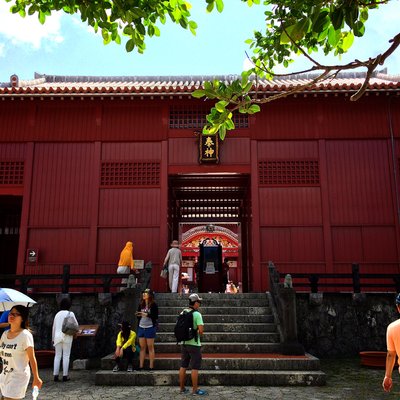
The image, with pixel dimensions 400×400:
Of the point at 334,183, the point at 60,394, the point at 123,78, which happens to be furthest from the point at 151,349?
the point at 123,78

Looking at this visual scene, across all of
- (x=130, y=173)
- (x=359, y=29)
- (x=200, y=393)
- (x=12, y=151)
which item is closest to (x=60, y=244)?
(x=130, y=173)

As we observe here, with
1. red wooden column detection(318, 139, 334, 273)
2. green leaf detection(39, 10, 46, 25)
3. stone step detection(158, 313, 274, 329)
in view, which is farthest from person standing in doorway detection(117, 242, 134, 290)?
green leaf detection(39, 10, 46, 25)

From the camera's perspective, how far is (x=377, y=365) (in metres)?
8.44

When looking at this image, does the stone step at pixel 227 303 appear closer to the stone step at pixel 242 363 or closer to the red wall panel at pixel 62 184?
the stone step at pixel 242 363

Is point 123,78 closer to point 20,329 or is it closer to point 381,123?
point 381,123

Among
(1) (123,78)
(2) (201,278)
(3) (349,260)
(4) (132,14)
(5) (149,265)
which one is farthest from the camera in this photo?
(1) (123,78)

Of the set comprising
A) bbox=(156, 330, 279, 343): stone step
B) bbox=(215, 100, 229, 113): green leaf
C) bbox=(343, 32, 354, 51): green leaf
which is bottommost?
bbox=(156, 330, 279, 343): stone step

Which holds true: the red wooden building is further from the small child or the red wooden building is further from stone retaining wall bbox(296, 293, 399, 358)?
the small child

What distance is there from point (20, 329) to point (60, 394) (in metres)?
3.14

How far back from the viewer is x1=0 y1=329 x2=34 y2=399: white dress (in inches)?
154

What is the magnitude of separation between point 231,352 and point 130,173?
6.39 meters

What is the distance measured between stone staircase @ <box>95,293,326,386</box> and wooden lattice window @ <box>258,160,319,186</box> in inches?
143

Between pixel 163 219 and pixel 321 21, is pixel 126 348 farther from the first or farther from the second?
pixel 321 21

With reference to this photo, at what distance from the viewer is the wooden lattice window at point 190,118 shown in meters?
12.7
